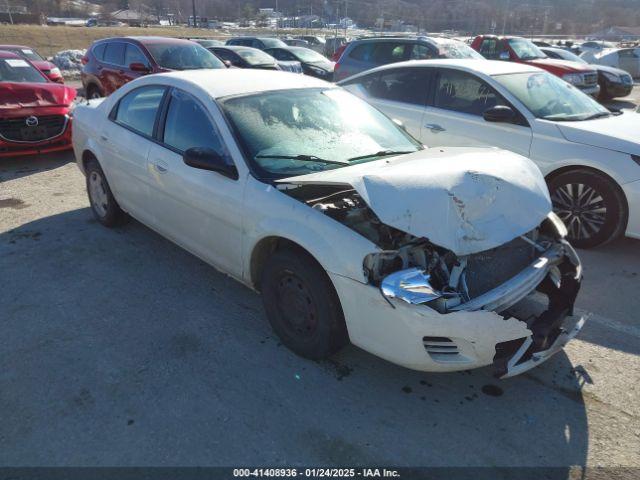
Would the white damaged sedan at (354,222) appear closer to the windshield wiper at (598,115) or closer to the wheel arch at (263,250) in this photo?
the wheel arch at (263,250)

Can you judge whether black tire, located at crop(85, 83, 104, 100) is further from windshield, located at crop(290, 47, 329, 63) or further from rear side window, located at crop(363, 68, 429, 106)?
windshield, located at crop(290, 47, 329, 63)

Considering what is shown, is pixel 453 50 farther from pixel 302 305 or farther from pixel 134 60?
pixel 302 305

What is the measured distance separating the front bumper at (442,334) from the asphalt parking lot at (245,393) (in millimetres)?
322

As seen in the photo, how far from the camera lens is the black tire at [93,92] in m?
10.2

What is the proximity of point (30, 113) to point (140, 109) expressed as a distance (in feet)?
12.6

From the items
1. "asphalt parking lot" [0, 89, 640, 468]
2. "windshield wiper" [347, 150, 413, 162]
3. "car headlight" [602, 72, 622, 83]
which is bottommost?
"asphalt parking lot" [0, 89, 640, 468]

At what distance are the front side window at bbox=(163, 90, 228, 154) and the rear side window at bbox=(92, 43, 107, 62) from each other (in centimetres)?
762

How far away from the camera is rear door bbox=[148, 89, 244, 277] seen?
131 inches

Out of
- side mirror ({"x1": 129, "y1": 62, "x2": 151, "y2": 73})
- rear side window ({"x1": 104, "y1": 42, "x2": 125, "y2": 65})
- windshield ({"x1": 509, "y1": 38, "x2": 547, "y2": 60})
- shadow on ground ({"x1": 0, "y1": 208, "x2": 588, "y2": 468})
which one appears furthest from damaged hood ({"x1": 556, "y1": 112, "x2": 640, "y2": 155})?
windshield ({"x1": 509, "y1": 38, "x2": 547, "y2": 60})

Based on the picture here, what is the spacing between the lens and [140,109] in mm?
4250

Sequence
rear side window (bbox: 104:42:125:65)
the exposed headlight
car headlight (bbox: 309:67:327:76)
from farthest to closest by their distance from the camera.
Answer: car headlight (bbox: 309:67:327:76), rear side window (bbox: 104:42:125:65), the exposed headlight

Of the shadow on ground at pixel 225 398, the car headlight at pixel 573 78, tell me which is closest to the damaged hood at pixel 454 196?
the shadow on ground at pixel 225 398

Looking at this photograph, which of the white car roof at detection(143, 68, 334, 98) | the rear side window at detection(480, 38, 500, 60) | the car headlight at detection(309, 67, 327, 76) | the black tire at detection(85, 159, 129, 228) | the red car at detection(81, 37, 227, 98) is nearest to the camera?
the white car roof at detection(143, 68, 334, 98)

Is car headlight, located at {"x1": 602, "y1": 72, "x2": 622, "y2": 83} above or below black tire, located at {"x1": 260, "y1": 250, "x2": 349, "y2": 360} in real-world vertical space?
above
